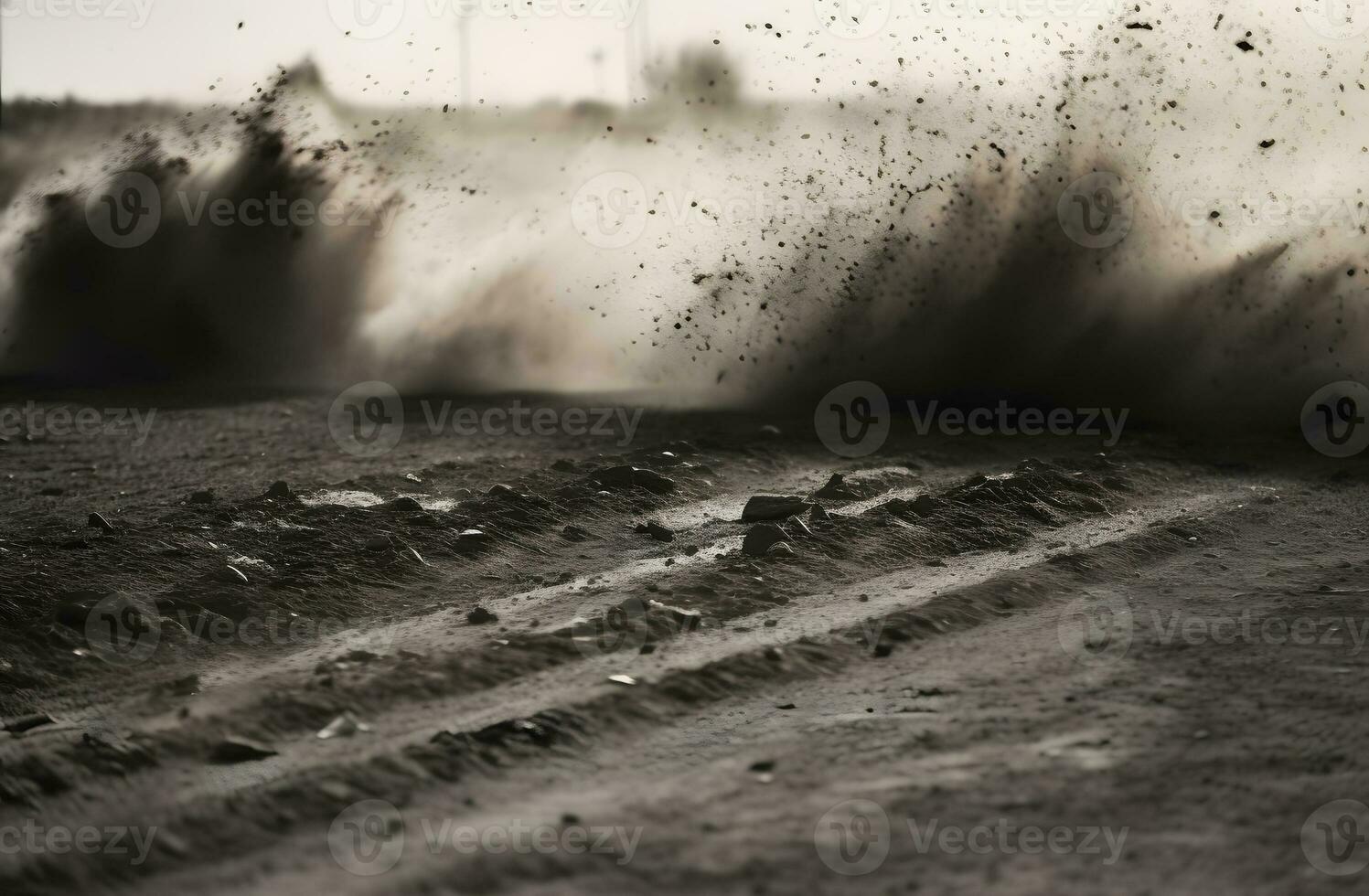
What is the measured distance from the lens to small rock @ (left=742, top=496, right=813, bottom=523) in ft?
19.5

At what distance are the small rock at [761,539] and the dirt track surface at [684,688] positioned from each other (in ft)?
0.30

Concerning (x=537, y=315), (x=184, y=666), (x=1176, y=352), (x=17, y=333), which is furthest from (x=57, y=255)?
(x=1176, y=352)

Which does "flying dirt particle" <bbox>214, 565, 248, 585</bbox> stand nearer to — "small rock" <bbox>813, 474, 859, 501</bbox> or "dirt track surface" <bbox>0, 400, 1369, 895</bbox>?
"dirt track surface" <bbox>0, 400, 1369, 895</bbox>

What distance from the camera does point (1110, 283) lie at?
379 inches

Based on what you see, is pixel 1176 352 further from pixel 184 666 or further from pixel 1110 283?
pixel 184 666

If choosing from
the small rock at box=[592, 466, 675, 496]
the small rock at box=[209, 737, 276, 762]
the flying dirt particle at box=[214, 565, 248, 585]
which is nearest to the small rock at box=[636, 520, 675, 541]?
the small rock at box=[592, 466, 675, 496]

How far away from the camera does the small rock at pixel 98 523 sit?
557 centimetres

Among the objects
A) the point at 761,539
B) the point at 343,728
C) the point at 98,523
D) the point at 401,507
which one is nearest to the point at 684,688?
the point at 343,728

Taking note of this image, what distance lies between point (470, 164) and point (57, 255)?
4559mm

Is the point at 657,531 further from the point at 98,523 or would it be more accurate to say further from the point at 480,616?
the point at 98,523

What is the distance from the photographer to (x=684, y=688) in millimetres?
3695

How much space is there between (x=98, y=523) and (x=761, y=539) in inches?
124

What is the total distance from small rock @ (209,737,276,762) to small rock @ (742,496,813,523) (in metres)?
3.14

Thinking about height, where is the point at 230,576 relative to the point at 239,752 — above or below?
above
